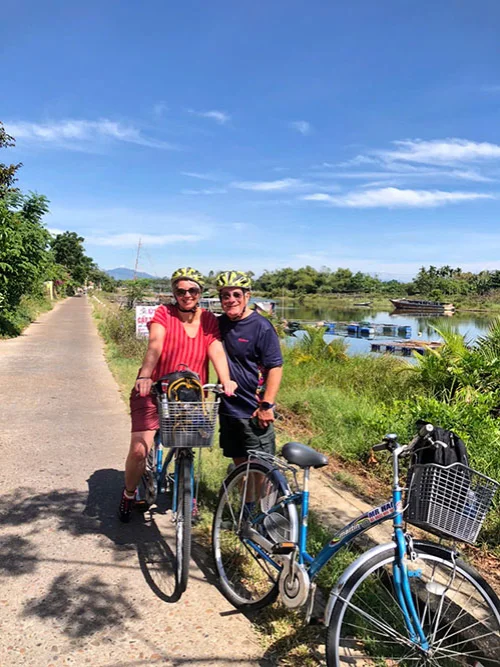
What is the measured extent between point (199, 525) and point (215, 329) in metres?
1.58

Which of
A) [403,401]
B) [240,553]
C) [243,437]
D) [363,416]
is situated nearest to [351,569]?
[240,553]

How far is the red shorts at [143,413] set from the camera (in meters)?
3.61

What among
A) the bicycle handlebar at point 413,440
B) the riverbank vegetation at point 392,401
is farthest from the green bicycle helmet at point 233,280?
the riverbank vegetation at point 392,401

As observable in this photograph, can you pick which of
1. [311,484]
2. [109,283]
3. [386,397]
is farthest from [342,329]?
[109,283]

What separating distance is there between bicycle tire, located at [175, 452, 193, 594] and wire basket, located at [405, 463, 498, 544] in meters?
1.40

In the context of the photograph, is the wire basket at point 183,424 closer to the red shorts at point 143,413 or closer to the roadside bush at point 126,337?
the red shorts at point 143,413

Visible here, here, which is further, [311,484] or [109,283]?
[109,283]

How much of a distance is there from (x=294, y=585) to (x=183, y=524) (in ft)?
2.45

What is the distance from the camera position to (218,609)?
2.96 meters

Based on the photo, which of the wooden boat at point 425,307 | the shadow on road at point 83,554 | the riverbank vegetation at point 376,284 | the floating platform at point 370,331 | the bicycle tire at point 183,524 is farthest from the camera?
the riverbank vegetation at point 376,284

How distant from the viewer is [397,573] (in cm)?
216

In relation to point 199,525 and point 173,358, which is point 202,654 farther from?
point 173,358

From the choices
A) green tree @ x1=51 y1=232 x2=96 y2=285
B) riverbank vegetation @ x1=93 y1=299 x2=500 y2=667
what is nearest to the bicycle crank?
riverbank vegetation @ x1=93 y1=299 x2=500 y2=667

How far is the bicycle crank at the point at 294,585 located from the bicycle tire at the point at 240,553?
5.9 inches
